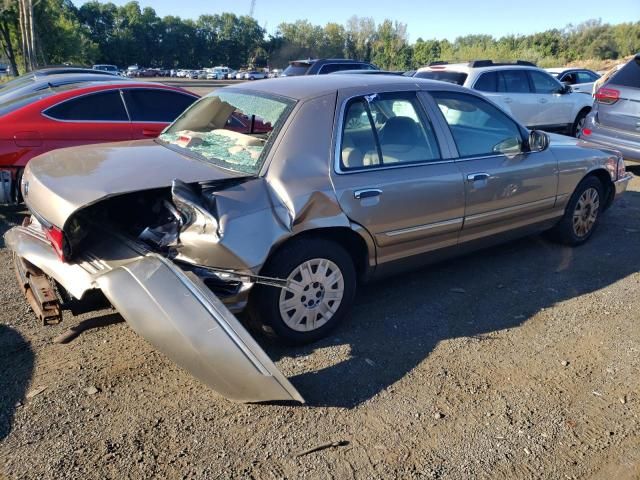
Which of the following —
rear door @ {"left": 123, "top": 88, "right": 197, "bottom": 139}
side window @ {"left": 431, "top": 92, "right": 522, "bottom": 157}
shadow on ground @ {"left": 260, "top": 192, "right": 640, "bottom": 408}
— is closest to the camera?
shadow on ground @ {"left": 260, "top": 192, "right": 640, "bottom": 408}

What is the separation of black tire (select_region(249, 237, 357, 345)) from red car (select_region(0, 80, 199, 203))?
3.87 metres

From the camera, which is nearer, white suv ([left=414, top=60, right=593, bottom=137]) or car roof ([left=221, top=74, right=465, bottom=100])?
car roof ([left=221, top=74, right=465, bottom=100])

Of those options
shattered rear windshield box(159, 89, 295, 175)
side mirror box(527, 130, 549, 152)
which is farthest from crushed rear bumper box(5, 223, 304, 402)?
side mirror box(527, 130, 549, 152)

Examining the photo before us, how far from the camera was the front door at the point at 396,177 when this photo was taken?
12.2ft

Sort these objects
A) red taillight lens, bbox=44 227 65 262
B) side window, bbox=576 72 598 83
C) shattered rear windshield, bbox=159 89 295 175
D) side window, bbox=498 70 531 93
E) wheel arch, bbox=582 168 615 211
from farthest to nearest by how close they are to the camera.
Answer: side window, bbox=576 72 598 83 → side window, bbox=498 70 531 93 → wheel arch, bbox=582 168 615 211 → shattered rear windshield, bbox=159 89 295 175 → red taillight lens, bbox=44 227 65 262

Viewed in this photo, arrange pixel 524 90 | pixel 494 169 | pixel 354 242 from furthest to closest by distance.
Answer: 1. pixel 524 90
2. pixel 494 169
3. pixel 354 242

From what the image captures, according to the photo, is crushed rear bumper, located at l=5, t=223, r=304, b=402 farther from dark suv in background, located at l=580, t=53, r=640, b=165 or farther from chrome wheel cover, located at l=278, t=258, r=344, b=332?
dark suv in background, located at l=580, t=53, r=640, b=165

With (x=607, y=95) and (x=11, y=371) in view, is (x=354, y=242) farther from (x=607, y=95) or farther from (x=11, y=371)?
(x=607, y=95)

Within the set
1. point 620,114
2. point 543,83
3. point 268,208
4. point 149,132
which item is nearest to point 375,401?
point 268,208

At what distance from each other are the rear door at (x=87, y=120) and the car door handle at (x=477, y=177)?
425 cm

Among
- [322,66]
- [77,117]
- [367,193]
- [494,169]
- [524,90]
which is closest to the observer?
[367,193]

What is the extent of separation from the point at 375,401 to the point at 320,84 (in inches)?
88.7

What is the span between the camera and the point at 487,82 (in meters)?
10.3

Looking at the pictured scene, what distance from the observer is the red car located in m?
5.89
